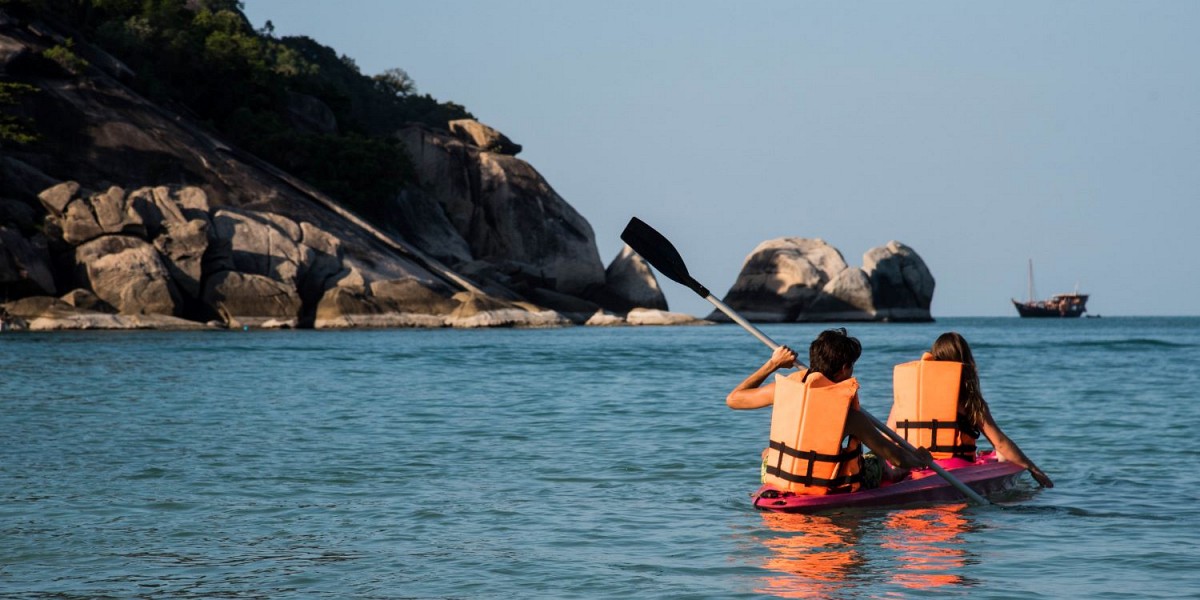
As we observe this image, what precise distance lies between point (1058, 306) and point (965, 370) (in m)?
125

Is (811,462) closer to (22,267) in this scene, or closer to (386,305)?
(22,267)

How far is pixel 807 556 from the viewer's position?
796 centimetres

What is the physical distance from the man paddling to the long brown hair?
2.92ft

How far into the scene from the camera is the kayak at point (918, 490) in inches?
353

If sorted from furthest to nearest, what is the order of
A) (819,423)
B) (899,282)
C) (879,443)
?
(899,282)
(879,443)
(819,423)

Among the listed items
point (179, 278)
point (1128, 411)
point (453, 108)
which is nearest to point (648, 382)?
point (1128, 411)

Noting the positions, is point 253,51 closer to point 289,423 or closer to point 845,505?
point 289,423

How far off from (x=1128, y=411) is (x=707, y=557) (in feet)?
42.4

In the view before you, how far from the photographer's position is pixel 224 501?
Result: 1017cm

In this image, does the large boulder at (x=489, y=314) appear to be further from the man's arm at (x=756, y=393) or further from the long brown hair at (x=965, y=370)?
the man's arm at (x=756, y=393)

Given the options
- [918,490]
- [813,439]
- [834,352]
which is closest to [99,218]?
[918,490]

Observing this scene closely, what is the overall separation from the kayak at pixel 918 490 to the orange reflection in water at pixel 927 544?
0.39ft

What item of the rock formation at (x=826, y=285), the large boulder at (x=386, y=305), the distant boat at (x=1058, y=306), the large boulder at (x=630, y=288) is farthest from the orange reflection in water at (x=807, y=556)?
the distant boat at (x=1058, y=306)

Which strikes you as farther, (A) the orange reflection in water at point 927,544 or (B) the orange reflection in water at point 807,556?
(A) the orange reflection in water at point 927,544
